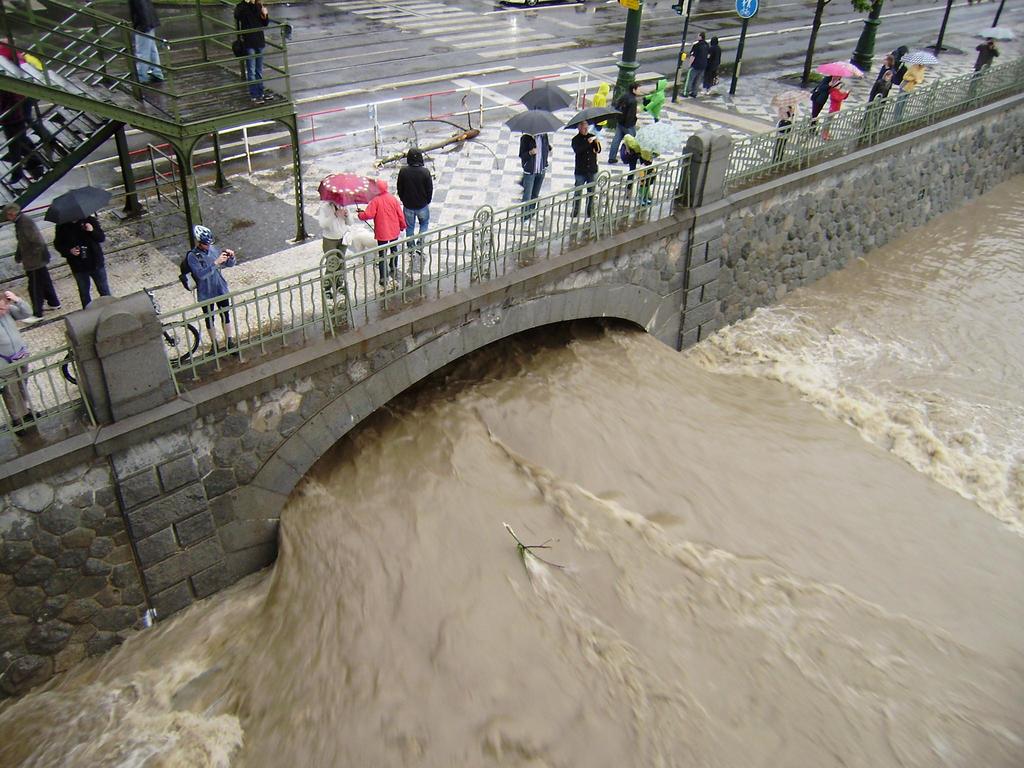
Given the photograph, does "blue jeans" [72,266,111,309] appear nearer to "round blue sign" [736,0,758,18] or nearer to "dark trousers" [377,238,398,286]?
"dark trousers" [377,238,398,286]

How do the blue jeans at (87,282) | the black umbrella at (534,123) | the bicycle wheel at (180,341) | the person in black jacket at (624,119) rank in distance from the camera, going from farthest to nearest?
the person in black jacket at (624,119), the black umbrella at (534,123), the blue jeans at (87,282), the bicycle wheel at (180,341)

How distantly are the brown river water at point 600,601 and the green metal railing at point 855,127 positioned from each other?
11.7 feet

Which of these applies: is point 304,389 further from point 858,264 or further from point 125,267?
point 858,264

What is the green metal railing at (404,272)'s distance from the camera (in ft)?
26.7

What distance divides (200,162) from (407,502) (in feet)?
28.4

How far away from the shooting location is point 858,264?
16.6m

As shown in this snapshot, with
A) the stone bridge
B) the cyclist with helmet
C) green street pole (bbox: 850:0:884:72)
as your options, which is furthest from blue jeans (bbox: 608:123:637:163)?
green street pole (bbox: 850:0:884:72)

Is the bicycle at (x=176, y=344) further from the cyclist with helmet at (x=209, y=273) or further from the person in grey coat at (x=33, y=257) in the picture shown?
the person in grey coat at (x=33, y=257)

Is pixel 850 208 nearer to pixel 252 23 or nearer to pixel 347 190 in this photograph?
pixel 347 190

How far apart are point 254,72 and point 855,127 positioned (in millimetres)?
10574

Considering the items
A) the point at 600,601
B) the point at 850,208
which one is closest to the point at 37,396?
the point at 600,601

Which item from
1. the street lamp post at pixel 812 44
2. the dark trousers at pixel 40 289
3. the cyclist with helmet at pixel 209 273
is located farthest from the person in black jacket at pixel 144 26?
the street lamp post at pixel 812 44

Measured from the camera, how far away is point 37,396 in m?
7.62

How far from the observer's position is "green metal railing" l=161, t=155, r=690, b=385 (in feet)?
→ 26.7
